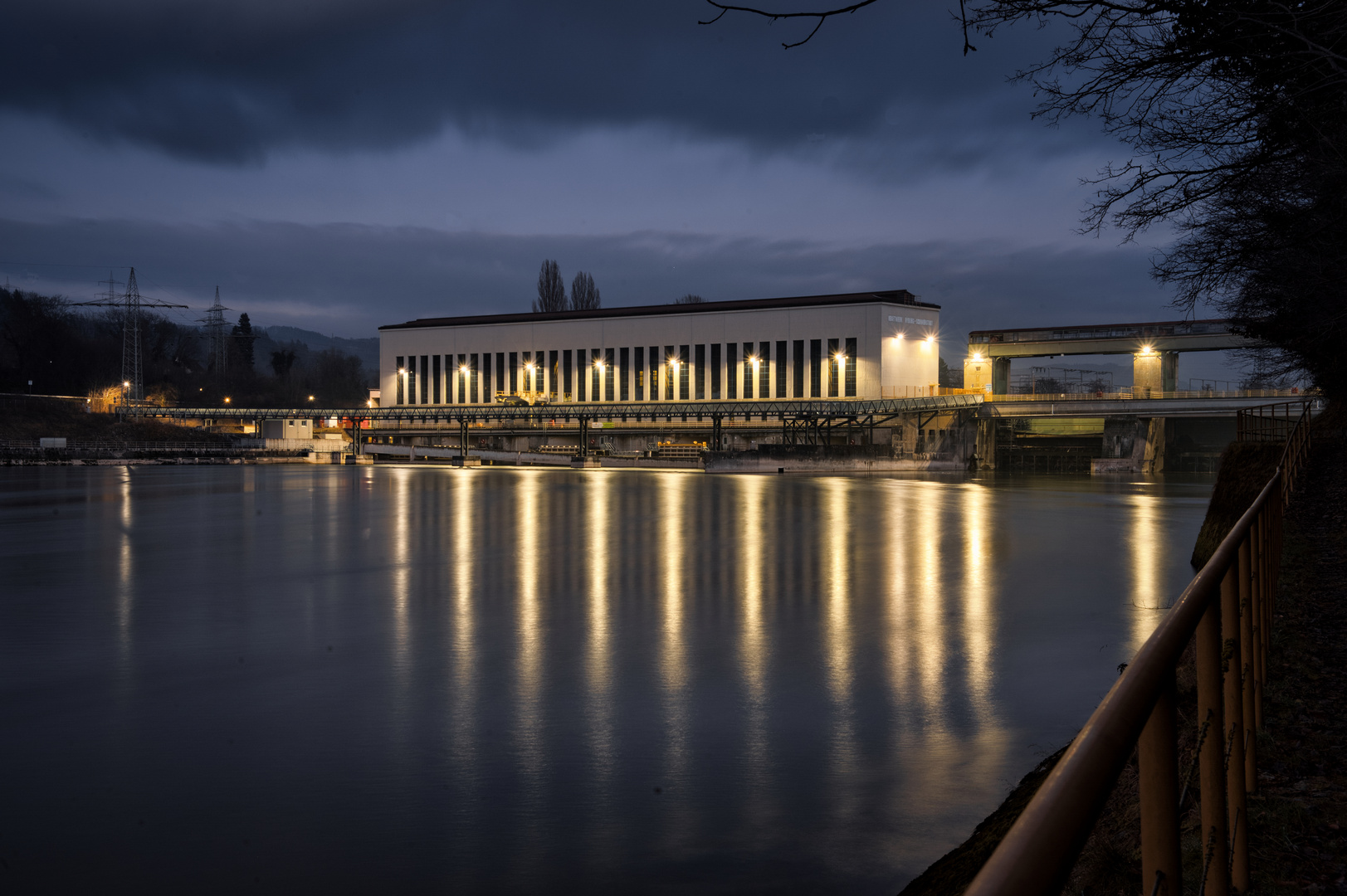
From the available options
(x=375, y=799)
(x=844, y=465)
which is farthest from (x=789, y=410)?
(x=375, y=799)

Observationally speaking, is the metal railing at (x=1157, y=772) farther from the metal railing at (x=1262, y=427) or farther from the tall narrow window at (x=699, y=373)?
the tall narrow window at (x=699, y=373)

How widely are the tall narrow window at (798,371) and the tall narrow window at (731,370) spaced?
20.0 ft

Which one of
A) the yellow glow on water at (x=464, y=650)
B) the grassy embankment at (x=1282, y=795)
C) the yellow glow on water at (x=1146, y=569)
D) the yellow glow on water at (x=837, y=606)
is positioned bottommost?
the yellow glow on water at (x=1146, y=569)

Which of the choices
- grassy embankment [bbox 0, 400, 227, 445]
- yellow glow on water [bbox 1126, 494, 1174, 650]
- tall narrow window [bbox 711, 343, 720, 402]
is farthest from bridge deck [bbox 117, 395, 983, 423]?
yellow glow on water [bbox 1126, 494, 1174, 650]

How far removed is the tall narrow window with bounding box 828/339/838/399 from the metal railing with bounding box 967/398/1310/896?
9646 centimetres

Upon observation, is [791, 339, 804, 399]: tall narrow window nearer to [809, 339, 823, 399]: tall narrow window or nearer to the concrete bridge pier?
[809, 339, 823, 399]: tall narrow window

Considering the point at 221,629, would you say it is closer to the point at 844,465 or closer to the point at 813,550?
the point at 813,550

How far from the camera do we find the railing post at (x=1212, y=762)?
9.35ft

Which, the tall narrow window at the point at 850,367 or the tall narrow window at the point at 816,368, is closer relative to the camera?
the tall narrow window at the point at 850,367

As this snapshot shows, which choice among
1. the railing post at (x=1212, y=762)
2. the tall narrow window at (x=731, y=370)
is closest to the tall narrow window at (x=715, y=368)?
the tall narrow window at (x=731, y=370)

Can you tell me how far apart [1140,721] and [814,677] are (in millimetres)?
9728

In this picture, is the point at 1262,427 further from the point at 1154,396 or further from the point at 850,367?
the point at 850,367

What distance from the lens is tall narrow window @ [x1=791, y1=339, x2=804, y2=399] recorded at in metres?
102

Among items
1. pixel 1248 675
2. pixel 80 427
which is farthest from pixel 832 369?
pixel 1248 675
